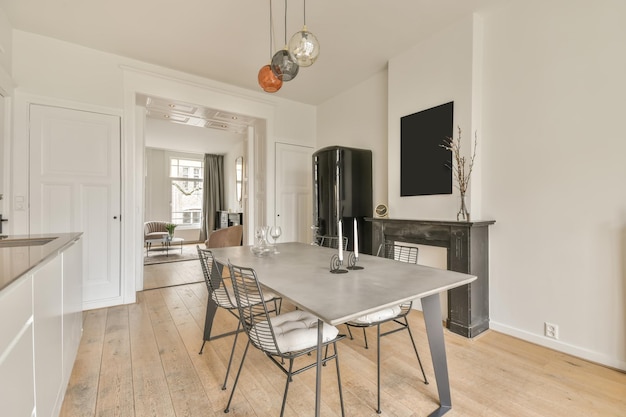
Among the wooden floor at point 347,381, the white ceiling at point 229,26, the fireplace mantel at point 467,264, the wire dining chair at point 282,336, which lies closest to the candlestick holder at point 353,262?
the wire dining chair at point 282,336

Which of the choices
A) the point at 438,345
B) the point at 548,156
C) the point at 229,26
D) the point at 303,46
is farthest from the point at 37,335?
the point at 548,156

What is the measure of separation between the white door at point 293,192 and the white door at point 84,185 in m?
2.15

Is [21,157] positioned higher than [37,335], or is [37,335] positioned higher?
[21,157]

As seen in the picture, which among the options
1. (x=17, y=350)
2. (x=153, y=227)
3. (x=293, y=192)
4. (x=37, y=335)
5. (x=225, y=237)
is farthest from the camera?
(x=153, y=227)

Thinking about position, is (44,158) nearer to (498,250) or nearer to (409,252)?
(409,252)

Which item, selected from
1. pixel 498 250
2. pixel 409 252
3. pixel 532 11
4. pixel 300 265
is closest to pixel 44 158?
pixel 300 265

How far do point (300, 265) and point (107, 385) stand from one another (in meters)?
1.40

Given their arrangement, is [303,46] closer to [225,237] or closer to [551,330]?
[551,330]

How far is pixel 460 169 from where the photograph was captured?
261cm

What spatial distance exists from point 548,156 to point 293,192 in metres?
3.31

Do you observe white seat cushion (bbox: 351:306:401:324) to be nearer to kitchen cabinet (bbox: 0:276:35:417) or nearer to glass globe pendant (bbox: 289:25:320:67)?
kitchen cabinet (bbox: 0:276:35:417)

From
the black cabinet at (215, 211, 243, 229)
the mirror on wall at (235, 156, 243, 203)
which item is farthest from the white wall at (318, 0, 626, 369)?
the mirror on wall at (235, 156, 243, 203)

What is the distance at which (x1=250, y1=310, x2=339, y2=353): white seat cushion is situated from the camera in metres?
1.34

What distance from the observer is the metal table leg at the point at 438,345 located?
1533 millimetres
